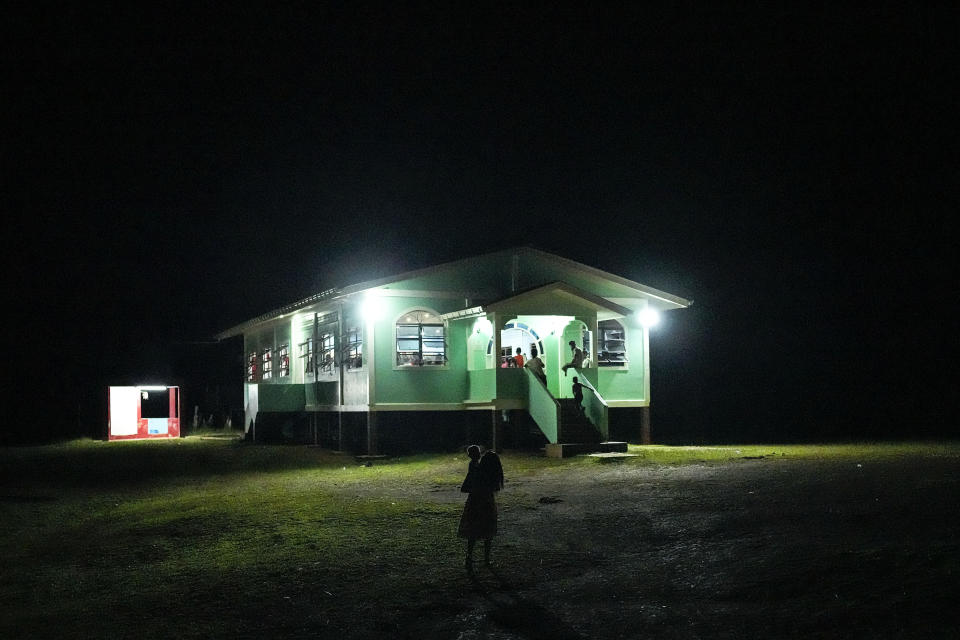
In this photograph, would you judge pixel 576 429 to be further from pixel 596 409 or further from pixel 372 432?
pixel 372 432

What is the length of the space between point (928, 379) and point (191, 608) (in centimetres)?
4119

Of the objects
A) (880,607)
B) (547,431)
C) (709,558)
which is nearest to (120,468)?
(547,431)

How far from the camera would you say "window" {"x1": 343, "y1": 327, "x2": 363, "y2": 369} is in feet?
77.7

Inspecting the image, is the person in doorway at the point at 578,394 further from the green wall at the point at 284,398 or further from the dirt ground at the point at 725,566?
the green wall at the point at 284,398

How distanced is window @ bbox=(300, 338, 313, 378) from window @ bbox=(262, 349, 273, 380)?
375 centimetres

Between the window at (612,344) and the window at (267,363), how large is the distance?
13.5 metres

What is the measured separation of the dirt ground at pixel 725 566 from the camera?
7.78 m

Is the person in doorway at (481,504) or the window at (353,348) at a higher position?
the window at (353,348)

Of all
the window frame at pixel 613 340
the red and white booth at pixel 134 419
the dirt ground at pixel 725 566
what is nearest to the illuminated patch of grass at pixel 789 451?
the window frame at pixel 613 340

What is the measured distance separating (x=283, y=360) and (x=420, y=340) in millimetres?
9682

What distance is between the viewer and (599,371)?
79.5 feet

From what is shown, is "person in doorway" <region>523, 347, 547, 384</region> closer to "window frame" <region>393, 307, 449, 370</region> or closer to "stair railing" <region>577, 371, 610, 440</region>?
"stair railing" <region>577, 371, 610, 440</region>

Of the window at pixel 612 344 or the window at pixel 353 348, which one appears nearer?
the window at pixel 353 348

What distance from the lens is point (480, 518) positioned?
1016 cm
